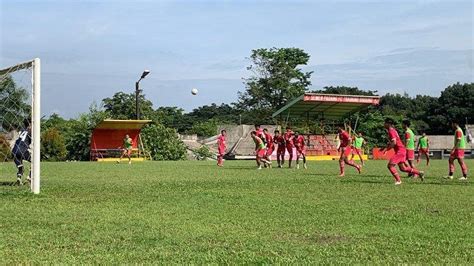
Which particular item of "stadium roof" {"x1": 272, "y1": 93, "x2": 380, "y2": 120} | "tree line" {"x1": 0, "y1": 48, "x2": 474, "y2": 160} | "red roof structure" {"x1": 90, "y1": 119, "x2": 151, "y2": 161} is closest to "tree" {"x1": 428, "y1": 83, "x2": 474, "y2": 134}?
"tree line" {"x1": 0, "y1": 48, "x2": 474, "y2": 160}

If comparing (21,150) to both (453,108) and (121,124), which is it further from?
(453,108)

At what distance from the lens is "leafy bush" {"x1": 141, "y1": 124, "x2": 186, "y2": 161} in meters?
52.1

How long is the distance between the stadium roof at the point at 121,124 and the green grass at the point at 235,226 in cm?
2990

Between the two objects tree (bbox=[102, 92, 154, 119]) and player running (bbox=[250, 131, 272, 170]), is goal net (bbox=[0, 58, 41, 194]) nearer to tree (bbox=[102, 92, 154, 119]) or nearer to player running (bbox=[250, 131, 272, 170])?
player running (bbox=[250, 131, 272, 170])

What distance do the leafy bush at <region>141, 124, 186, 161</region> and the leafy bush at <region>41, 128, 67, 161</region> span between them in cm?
702

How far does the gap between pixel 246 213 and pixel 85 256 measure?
13.8 feet

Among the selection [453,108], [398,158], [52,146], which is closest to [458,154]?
[398,158]

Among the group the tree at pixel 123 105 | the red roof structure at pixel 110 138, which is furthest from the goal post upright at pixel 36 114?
the tree at pixel 123 105

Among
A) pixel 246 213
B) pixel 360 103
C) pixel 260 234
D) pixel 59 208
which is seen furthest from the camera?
pixel 360 103

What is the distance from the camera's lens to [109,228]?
873 centimetres

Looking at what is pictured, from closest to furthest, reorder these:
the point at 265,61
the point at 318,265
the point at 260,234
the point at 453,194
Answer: the point at 318,265, the point at 260,234, the point at 453,194, the point at 265,61

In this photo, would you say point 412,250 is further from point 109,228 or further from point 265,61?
point 265,61

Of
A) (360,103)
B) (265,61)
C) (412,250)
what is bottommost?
(412,250)

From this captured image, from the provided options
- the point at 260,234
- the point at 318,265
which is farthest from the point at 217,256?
the point at 260,234
